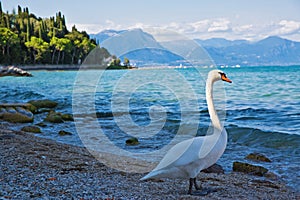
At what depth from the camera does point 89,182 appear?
5.37 meters

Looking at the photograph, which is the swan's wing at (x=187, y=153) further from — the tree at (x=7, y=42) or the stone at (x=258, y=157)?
the tree at (x=7, y=42)

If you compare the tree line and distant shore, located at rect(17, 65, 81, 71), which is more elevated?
the tree line

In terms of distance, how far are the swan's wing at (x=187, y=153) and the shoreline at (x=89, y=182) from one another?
1.54 feet

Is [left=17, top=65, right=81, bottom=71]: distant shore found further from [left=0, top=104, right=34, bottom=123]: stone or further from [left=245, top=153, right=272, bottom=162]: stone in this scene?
[left=245, top=153, right=272, bottom=162]: stone

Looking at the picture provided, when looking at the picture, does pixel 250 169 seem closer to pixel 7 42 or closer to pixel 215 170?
pixel 215 170

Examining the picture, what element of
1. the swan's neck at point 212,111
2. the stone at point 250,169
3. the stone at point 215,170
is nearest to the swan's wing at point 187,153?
the swan's neck at point 212,111

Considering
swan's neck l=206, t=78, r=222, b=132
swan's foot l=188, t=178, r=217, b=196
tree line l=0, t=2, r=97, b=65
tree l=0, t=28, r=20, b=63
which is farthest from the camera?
tree line l=0, t=2, r=97, b=65

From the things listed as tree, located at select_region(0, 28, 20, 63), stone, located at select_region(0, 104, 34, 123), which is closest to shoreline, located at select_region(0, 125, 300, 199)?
stone, located at select_region(0, 104, 34, 123)

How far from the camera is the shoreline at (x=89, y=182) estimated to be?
15.4 ft

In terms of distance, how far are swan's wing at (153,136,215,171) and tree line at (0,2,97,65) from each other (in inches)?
3163

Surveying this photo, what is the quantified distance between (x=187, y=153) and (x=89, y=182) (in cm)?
152

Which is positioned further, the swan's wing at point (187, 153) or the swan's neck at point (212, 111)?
the swan's neck at point (212, 111)

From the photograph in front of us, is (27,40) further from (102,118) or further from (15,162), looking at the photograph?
(15,162)

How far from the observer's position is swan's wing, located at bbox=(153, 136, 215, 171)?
486 cm
